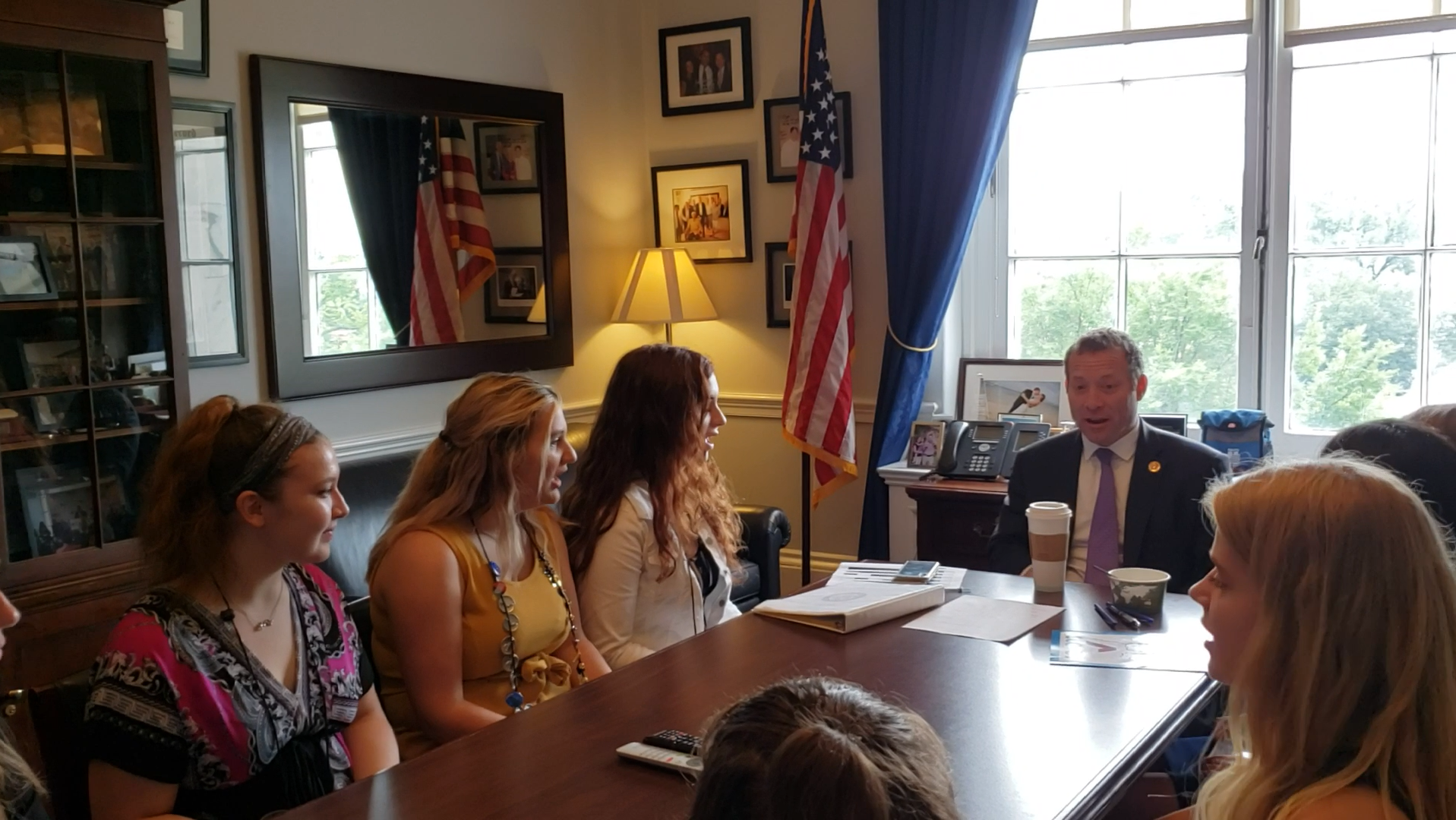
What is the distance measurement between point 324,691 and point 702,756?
1.21m

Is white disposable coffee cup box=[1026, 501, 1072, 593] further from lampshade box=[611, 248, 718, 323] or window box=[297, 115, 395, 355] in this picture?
lampshade box=[611, 248, 718, 323]

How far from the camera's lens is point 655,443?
2453mm

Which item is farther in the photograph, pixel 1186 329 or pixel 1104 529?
pixel 1186 329

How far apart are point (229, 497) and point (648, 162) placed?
3.31 m

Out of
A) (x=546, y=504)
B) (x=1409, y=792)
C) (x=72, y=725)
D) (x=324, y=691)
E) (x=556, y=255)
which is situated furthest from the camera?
(x=556, y=255)

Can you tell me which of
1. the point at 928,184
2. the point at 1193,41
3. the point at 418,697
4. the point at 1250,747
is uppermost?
the point at 1193,41

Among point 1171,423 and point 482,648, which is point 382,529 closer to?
point 482,648

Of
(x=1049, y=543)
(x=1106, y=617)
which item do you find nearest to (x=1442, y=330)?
(x=1049, y=543)

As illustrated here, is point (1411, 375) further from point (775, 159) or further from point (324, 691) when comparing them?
point (324, 691)

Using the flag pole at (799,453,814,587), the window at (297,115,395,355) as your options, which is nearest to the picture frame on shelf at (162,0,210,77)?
the window at (297,115,395,355)

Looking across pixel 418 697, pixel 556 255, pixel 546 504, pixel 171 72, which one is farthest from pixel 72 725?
pixel 556 255

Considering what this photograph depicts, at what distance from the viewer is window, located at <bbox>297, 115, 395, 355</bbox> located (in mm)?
3549

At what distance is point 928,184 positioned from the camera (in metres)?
4.13

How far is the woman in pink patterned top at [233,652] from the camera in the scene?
161 cm
